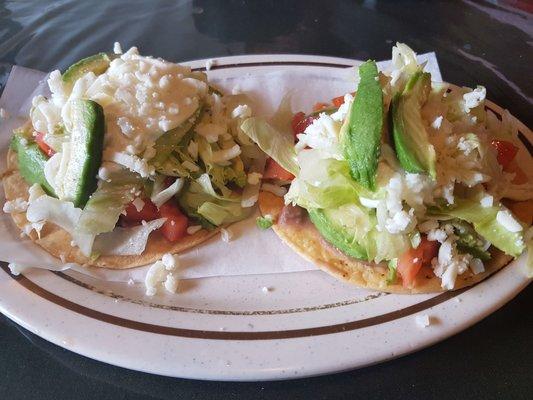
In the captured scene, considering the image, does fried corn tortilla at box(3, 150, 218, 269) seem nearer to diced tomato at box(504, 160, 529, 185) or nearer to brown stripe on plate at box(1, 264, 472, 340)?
brown stripe on plate at box(1, 264, 472, 340)

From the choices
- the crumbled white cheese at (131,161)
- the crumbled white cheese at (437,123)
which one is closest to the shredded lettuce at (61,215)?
the crumbled white cheese at (131,161)

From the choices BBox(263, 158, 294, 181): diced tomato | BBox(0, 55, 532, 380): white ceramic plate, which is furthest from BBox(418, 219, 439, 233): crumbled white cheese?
BBox(263, 158, 294, 181): diced tomato

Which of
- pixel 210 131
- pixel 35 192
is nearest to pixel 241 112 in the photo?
pixel 210 131

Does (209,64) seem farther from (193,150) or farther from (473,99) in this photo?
(473,99)

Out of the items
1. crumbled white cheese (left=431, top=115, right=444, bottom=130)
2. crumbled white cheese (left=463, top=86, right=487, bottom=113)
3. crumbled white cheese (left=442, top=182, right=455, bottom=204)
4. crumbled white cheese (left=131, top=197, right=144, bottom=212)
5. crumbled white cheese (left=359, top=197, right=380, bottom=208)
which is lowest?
crumbled white cheese (left=131, top=197, right=144, bottom=212)

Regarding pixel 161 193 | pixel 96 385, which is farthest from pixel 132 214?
pixel 96 385

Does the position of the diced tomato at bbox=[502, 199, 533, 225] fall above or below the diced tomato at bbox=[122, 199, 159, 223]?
above

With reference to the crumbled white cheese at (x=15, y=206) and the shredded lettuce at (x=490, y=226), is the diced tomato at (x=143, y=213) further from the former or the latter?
the shredded lettuce at (x=490, y=226)
